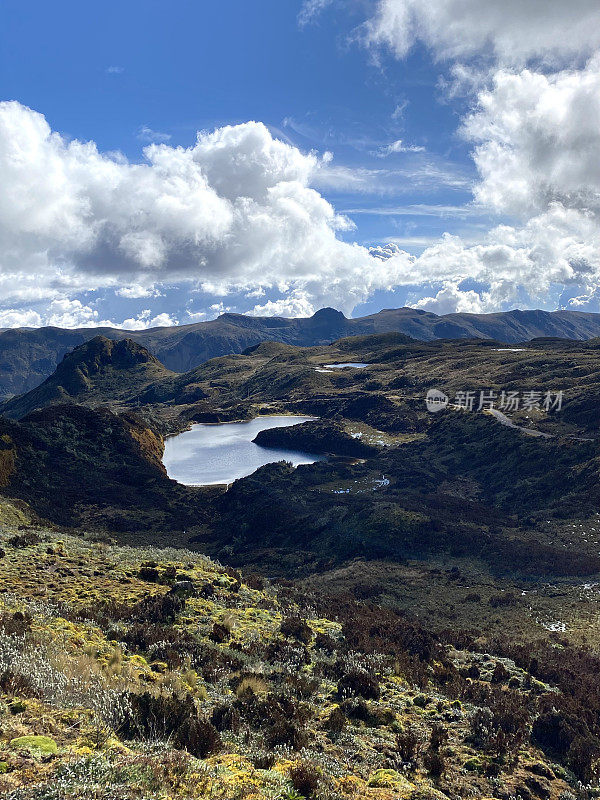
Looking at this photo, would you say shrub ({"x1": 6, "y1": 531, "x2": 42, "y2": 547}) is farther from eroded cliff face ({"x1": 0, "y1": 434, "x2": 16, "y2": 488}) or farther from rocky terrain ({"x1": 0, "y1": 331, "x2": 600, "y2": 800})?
eroded cliff face ({"x1": 0, "y1": 434, "x2": 16, "y2": 488})

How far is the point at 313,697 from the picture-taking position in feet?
48.1

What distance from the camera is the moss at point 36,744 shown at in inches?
318

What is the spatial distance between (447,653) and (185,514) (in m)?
52.9

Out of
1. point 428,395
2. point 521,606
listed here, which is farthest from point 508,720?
point 428,395

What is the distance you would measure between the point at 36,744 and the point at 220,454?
351 feet

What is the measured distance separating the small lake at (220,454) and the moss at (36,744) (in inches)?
3177

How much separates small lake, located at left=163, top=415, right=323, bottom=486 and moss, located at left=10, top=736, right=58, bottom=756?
8070cm

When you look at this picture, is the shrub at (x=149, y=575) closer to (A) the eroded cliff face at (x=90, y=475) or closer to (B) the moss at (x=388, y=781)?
(B) the moss at (x=388, y=781)

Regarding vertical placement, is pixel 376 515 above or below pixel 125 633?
below

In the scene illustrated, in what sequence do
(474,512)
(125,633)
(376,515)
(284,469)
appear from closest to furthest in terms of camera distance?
(125,633) → (376,515) → (474,512) → (284,469)

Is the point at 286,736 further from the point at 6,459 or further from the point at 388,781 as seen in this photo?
the point at 6,459

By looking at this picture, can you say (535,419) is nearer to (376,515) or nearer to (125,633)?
(376,515)

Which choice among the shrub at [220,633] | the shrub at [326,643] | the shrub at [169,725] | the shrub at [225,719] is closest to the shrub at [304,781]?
the shrub at [169,725]

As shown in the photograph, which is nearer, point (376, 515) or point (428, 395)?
point (376, 515)
